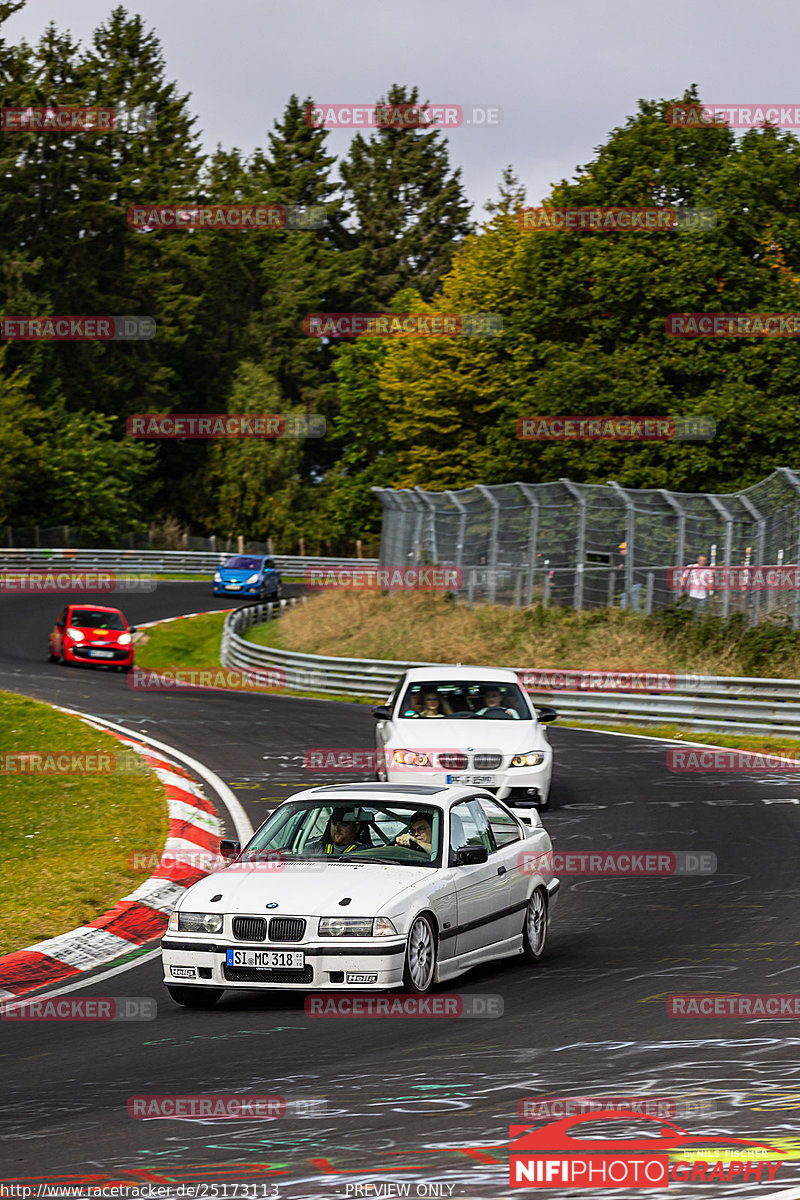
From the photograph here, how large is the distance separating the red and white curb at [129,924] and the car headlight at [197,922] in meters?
1.34

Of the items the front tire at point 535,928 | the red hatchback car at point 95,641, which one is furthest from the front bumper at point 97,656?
the front tire at point 535,928

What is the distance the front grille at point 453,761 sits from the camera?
52.8 feet

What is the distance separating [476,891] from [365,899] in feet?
3.74

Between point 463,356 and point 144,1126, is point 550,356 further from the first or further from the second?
point 144,1126

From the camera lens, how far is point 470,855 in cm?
960

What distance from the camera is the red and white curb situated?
10.3m

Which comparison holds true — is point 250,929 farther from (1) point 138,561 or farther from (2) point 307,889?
(1) point 138,561

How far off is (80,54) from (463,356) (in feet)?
144

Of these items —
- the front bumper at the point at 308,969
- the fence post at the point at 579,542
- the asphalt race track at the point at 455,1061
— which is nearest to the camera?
the asphalt race track at the point at 455,1061

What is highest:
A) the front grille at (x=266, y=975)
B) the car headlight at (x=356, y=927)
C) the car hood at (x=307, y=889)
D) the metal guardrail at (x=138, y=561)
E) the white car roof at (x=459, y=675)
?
the white car roof at (x=459, y=675)

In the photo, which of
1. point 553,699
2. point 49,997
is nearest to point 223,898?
point 49,997

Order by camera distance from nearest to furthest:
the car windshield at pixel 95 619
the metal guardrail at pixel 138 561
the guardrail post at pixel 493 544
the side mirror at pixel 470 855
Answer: the side mirror at pixel 470 855, the guardrail post at pixel 493 544, the car windshield at pixel 95 619, the metal guardrail at pixel 138 561

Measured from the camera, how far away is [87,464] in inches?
3051

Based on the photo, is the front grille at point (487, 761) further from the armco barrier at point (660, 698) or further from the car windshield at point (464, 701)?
the armco barrier at point (660, 698)
